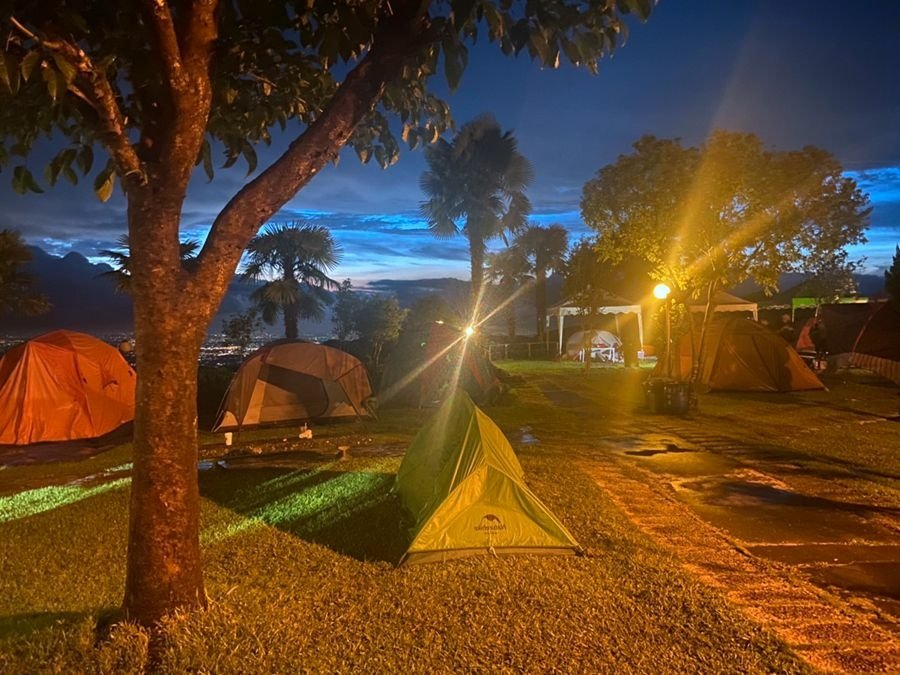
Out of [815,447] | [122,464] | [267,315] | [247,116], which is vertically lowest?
[122,464]

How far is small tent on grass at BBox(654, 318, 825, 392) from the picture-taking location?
61.6ft

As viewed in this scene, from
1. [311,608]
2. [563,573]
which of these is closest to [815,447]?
[563,573]

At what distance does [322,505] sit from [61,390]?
854 cm

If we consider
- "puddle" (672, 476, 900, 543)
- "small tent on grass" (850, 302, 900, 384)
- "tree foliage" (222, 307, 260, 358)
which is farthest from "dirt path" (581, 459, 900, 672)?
"tree foliage" (222, 307, 260, 358)

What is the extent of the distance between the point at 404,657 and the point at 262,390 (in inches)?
446

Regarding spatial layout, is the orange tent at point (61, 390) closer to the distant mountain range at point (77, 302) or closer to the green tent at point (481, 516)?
the green tent at point (481, 516)

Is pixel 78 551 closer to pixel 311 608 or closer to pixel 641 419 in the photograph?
pixel 311 608

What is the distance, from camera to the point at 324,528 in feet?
22.5

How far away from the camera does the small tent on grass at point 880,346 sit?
15148 mm

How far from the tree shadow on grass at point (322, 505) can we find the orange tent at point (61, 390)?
546cm

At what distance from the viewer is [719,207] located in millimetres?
16734

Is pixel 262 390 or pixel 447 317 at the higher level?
pixel 447 317

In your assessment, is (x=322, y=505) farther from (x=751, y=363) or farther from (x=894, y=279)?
(x=894, y=279)

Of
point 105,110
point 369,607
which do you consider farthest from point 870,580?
point 105,110
